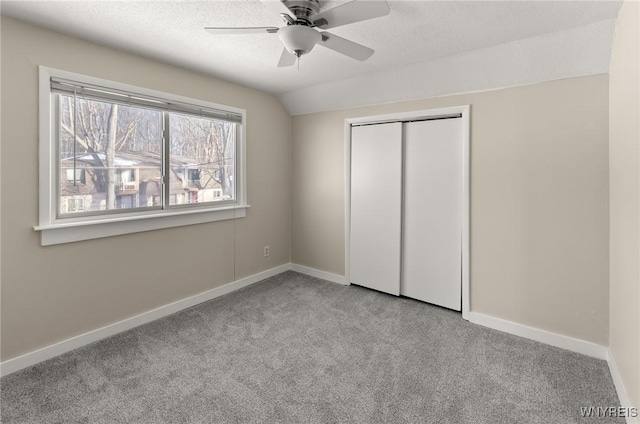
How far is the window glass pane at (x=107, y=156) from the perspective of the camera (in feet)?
7.77

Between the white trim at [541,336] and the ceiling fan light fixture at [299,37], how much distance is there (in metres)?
2.62

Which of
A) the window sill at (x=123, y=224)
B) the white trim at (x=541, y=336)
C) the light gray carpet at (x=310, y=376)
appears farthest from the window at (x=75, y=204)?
the white trim at (x=541, y=336)

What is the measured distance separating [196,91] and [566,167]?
3302 mm

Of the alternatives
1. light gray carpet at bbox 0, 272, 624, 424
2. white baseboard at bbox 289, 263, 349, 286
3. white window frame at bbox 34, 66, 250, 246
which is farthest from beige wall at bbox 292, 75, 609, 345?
white window frame at bbox 34, 66, 250, 246

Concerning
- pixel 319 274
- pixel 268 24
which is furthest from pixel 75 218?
pixel 319 274

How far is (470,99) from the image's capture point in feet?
9.33

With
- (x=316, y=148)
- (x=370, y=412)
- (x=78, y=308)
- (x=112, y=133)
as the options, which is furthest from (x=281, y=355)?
(x=316, y=148)

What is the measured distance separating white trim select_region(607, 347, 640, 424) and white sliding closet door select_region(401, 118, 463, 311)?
1.09 metres

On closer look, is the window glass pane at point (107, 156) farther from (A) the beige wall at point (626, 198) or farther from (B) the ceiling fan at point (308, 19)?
(A) the beige wall at point (626, 198)

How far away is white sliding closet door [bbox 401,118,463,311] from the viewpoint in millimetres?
3021

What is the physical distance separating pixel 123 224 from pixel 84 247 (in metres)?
0.32

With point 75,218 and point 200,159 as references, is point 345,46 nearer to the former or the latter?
point 200,159

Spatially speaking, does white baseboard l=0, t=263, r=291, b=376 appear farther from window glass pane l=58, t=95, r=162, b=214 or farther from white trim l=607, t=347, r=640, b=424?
white trim l=607, t=347, r=640, b=424

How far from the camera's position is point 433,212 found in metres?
3.17
